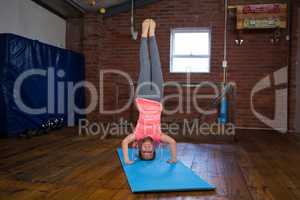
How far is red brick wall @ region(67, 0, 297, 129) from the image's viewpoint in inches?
261

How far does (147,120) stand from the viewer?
3170 mm

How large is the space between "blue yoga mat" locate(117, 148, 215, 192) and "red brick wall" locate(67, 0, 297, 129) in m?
3.85

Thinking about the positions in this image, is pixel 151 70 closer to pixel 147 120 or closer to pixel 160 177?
pixel 147 120

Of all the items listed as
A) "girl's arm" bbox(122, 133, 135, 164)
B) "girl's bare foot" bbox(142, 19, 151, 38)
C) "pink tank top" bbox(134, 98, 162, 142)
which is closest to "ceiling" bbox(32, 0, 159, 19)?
"girl's bare foot" bbox(142, 19, 151, 38)

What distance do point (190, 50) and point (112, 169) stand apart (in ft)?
14.1

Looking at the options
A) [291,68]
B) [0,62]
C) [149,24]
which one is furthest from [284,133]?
[0,62]

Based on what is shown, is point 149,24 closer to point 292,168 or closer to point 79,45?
point 292,168

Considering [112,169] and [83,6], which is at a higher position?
[83,6]

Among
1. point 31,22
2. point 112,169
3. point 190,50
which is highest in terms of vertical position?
point 31,22

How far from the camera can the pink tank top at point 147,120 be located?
3.17 metres

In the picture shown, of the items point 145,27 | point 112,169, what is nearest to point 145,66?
point 145,27

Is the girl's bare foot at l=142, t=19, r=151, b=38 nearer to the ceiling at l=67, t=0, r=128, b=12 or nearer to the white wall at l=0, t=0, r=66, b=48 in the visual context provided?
the white wall at l=0, t=0, r=66, b=48

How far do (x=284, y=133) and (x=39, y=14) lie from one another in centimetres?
511

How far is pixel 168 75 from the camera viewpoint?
702cm
